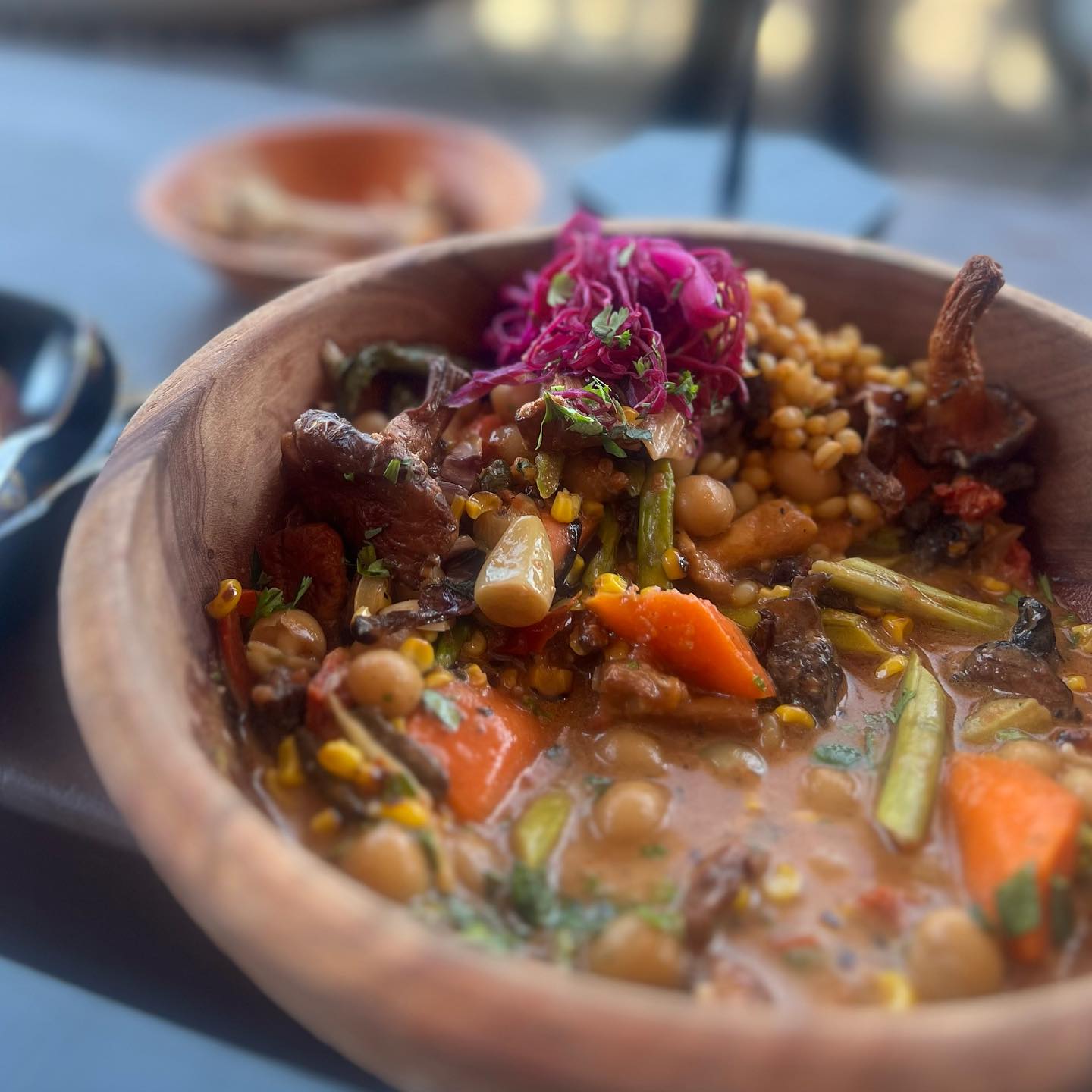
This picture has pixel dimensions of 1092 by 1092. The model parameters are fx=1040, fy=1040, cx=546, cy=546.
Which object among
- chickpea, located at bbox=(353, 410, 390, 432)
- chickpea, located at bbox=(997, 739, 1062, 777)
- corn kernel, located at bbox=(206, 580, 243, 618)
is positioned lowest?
chickpea, located at bbox=(997, 739, 1062, 777)

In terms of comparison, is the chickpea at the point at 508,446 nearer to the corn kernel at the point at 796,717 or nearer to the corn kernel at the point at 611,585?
the corn kernel at the point at 611,585


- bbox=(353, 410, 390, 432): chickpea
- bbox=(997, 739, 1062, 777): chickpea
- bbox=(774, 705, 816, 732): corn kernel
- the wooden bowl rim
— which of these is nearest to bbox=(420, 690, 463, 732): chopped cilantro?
bbox=(774, 705, 816, 732): corn kernel

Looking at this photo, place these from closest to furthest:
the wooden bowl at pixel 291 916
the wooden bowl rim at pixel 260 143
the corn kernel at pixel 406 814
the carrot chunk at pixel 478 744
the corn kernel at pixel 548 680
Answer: the wooden bowl at pixel 291 916 → the corn kernel at pixel 406 814 → the carrot chunk at pixel 478 744 → the corn kernel at pixel 548 680 → the wooden bowl rim at pixel 260 143

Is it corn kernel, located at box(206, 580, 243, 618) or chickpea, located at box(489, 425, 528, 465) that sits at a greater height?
chickpea, located at box(489, 425, 528, 465)

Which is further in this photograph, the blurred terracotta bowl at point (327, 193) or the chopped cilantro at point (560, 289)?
the blurred terracotta bowl at point (327, 193)

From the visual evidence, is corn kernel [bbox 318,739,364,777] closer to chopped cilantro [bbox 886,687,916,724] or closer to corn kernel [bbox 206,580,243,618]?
corn kernel [bbox 206,580,243,618]

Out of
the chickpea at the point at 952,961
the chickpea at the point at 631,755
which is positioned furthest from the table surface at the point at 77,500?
the chickpea at the point at 952,961

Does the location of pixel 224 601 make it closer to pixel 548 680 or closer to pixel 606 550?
pixel 548 680
